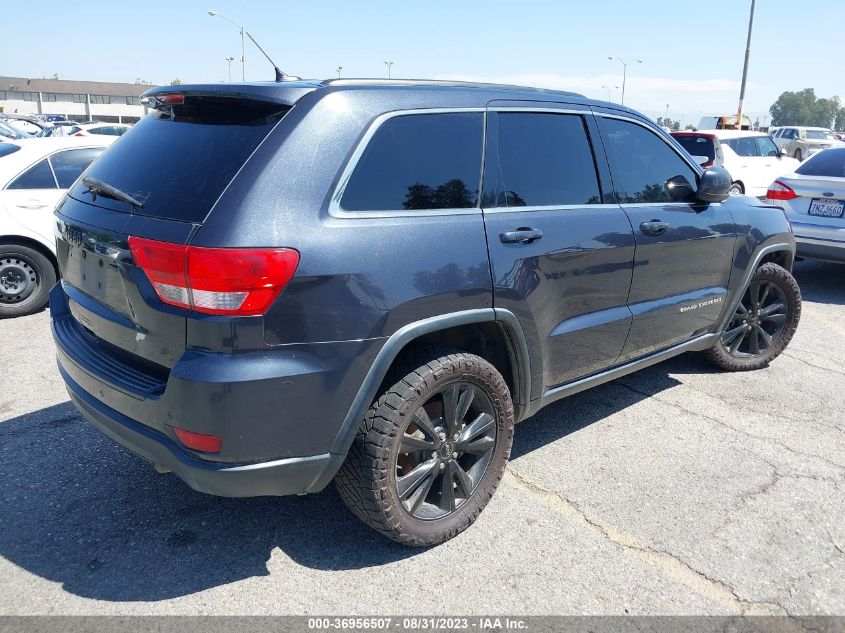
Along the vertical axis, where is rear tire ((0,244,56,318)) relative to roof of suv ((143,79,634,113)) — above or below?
below

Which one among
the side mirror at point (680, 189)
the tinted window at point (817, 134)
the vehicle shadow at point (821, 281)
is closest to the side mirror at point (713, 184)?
the side mirror at point (680, 189)

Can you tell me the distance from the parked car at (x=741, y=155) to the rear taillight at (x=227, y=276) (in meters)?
13.0

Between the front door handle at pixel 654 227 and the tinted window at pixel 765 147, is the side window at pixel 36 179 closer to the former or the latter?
the front door handle at pixel 654 227

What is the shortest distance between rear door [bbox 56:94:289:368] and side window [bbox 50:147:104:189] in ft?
12.9

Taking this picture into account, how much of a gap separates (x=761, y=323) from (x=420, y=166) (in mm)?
3610

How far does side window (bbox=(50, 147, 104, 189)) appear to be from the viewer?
6504 mm

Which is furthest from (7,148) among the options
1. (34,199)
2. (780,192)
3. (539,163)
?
(780,192)

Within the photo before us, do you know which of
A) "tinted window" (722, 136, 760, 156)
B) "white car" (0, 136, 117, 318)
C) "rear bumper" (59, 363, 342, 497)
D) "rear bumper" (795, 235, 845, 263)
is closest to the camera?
"rear bumper" (59, 363, 342, 497)

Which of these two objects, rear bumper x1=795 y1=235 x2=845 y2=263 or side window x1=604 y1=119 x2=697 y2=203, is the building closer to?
rear bumper x1=795 y1=235 x2=845 y2=263

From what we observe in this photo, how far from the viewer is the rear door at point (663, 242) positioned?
3.79 m

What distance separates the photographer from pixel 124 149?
3.03 m

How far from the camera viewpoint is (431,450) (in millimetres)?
2867

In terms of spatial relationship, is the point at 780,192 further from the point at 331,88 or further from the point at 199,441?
the point at 199,441

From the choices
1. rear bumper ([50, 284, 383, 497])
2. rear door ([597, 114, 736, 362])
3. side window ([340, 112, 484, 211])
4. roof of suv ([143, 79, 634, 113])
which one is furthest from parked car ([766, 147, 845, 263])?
rear bumper ([50, 284, 383, 497])
